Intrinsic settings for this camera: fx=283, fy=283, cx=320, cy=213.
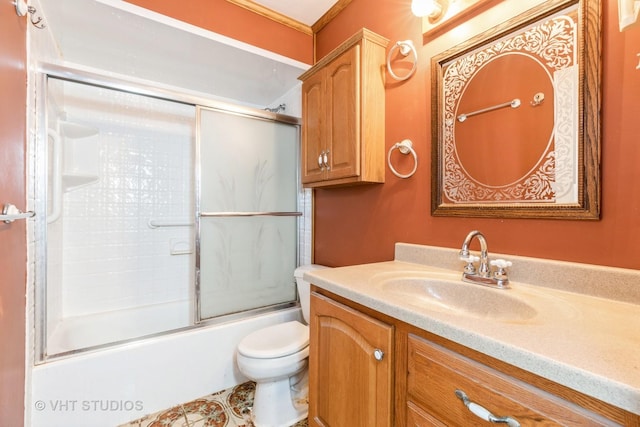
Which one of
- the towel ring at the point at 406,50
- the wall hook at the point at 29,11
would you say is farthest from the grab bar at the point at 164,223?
the towel ring at the point at 406,50

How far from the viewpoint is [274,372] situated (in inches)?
55.5

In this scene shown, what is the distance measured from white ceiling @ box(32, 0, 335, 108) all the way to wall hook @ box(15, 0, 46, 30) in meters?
0.14

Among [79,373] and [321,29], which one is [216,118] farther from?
[79,373]

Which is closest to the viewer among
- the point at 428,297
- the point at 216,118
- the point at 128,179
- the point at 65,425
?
the point at 428,297

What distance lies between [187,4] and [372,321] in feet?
6.55

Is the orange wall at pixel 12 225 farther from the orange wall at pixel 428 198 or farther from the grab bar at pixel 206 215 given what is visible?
the orange wall at pixel 428 198

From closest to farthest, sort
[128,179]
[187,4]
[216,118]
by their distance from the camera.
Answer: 1. [187,4]
2. [216,118]
3. [128,179]

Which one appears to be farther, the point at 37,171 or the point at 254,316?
the point at 254,316

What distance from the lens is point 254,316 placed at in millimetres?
1985

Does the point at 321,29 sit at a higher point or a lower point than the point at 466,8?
higher

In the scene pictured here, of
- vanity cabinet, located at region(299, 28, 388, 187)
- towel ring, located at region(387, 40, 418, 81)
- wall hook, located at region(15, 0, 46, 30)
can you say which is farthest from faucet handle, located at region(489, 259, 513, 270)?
wall hook, located at region(15, 0, 46, 30)

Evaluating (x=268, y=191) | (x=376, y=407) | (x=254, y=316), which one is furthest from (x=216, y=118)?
(x=376, y=407)

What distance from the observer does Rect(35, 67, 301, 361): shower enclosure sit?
1841 millimetres

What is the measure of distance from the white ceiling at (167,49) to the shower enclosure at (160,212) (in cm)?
27
